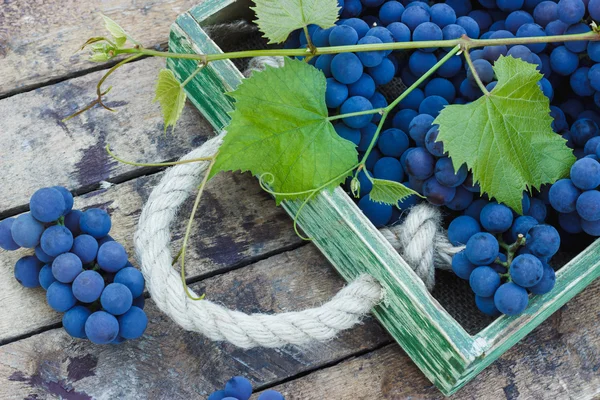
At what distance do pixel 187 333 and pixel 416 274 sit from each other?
10.2 inches

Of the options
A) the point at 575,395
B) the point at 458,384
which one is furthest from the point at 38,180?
the point at 575,395

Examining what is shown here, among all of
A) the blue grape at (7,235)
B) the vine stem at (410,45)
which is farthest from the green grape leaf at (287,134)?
the blue grape at (7,235)

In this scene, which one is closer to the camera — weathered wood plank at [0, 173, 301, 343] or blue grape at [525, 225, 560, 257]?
blue grape at [525, 225, 560, 257]

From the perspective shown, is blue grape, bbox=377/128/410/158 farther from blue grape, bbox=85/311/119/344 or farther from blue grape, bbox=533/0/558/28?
blue grape, bbox=85/311/119/344

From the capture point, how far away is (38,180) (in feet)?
2.83

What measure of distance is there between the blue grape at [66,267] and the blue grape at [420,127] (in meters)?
0.35

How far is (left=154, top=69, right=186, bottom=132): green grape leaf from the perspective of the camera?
2.31 ft

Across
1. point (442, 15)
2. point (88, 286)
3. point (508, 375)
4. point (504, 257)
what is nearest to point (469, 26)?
point (442, 15)

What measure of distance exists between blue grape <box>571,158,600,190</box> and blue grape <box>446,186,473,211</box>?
10 centimetres

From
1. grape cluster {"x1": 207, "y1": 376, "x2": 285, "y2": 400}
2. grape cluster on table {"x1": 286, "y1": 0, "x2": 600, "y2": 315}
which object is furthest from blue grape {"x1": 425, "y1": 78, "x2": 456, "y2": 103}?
grape cluster {"x1": 207, "y1": 376, "x2": 285, "y2": 400}

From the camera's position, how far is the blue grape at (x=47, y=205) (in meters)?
0.72

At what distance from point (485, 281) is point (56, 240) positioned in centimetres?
41

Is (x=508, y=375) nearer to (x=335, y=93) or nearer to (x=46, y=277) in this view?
(x=335, y=93)

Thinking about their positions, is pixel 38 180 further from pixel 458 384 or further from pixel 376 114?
pixel 458 384
